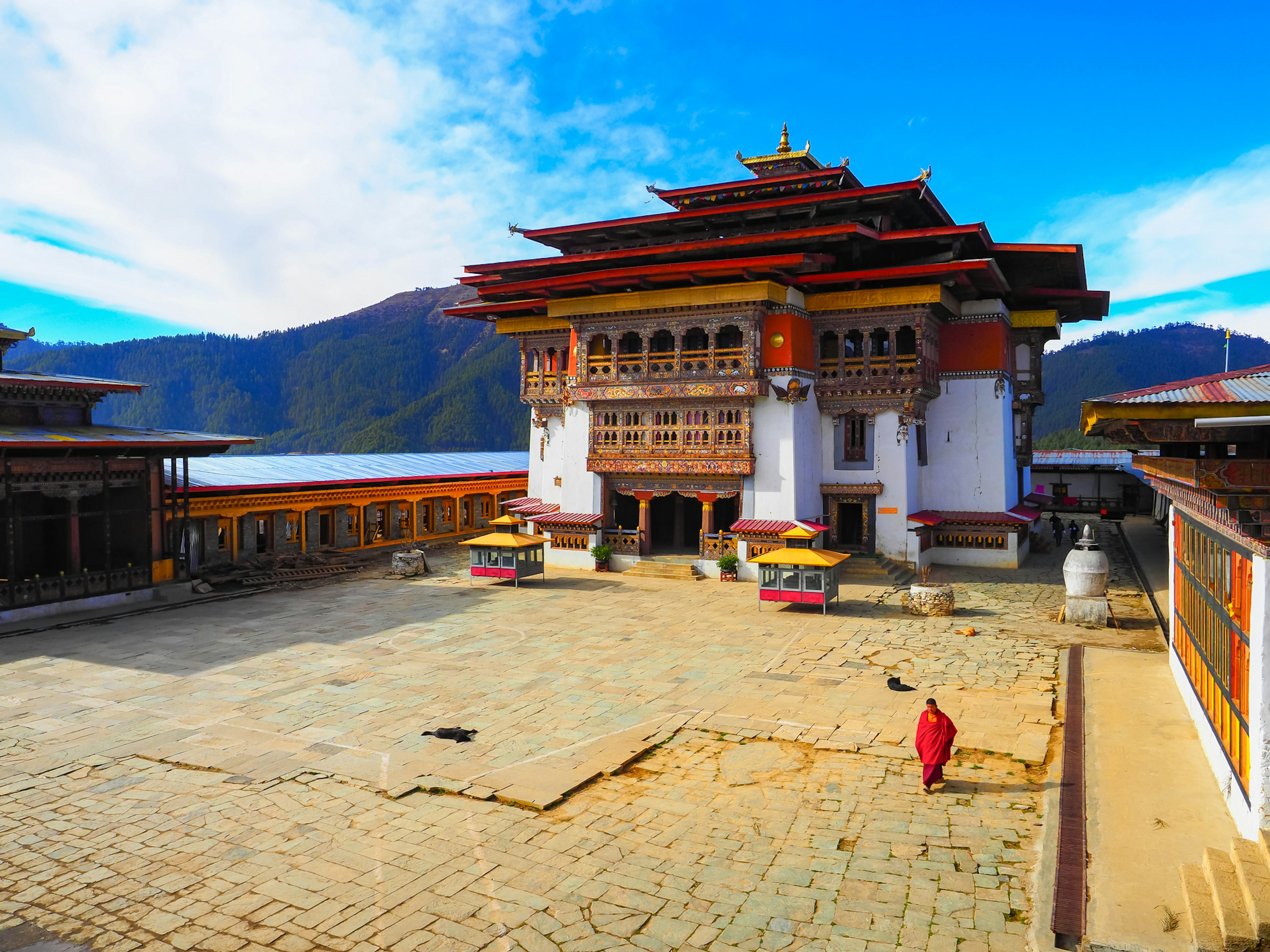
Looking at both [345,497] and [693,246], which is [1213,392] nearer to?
[693,246]

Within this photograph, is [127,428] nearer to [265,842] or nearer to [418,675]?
[418,675]

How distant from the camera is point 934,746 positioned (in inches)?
388

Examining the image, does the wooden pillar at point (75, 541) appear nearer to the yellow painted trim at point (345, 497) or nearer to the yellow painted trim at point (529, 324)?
the yellow painted trim at point (345, 497)

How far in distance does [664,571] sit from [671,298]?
9.11 m

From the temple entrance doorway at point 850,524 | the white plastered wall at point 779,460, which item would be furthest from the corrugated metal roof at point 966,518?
the white plastered wall at point 779,460

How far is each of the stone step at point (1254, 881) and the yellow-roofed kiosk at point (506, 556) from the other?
67.8 feet

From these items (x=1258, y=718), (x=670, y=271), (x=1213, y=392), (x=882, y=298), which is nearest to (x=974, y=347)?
(x=882, y=298)

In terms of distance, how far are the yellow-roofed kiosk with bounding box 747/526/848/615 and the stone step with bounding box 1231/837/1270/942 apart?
527 inches

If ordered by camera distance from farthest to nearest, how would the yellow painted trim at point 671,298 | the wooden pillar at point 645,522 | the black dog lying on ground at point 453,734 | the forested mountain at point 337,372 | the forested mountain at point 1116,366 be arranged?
the forested mountain at point 1116,366
the forested mountain at point 337,372
the wooden pillar at point 645,522
the yellow painted trim at point 671,298
the black dog lying on ground at point 453,734

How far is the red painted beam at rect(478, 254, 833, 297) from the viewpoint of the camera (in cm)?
2525

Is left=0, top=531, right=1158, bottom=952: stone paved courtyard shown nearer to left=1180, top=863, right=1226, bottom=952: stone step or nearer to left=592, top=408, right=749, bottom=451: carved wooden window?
left=1180, top=863, right=1226, bottom=952: stone step

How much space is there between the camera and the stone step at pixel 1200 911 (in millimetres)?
6293

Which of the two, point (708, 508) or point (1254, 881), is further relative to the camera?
point (708, 508)

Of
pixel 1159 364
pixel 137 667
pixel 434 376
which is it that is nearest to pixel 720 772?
pixel 137 667
